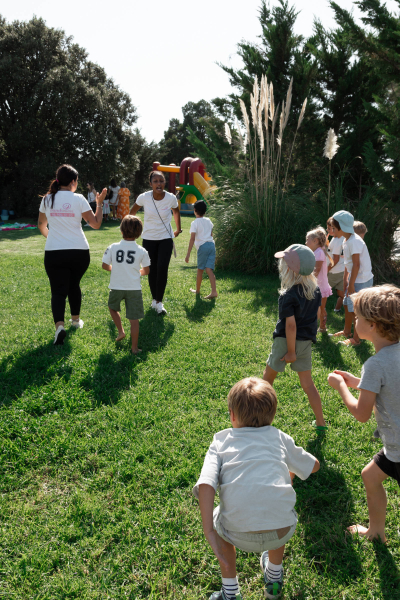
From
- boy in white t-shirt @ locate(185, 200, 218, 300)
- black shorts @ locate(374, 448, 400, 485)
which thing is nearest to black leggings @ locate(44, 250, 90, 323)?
boy in white t-shirt @ locate(185, 200, 218, 300)

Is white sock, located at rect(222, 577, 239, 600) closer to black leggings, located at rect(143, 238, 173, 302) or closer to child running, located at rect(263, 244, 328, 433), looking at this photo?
child running, located at rect(263, 244, 328, 433)

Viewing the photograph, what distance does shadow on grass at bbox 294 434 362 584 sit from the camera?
206 cm

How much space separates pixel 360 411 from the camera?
194 centimetres

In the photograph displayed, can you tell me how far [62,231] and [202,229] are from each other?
2.99 m

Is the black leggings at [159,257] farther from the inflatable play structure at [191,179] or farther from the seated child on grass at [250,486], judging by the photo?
the inflatable play structure at [191,179]

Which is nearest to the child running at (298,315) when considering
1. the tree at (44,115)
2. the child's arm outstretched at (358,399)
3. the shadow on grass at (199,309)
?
the child's arm outstretched at (358,399)

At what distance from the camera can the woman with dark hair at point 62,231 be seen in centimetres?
456

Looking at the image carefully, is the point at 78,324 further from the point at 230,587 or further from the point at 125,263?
the point at 230,587

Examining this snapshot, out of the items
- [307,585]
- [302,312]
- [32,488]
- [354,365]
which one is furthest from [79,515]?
[354,365]

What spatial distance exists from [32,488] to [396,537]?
216cm

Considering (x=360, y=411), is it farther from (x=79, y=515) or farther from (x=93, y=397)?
(x=93, y=397)

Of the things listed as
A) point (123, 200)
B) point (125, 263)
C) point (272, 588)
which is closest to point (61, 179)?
point (125, 263)

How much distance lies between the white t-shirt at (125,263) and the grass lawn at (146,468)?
738 millimetres

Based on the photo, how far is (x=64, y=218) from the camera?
4.57 meters
